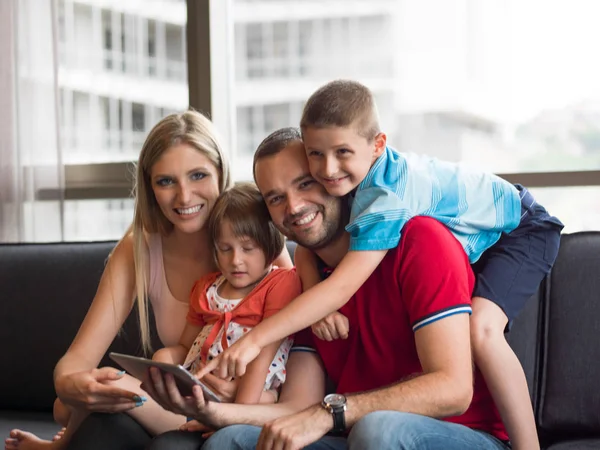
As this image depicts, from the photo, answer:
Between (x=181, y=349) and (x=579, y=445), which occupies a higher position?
(x=181, y=349)

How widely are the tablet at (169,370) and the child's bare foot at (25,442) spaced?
601mm

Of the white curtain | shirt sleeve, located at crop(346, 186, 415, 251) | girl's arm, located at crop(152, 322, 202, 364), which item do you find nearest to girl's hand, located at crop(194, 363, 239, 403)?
girl's arm, located at crop(152, 322, 202, 364)

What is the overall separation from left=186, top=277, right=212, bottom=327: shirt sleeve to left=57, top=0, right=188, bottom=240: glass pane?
5.24 ft

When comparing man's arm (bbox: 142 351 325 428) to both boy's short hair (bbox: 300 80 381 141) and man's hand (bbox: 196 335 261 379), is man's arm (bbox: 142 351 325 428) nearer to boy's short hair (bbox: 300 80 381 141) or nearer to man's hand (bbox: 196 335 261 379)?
man's hand (bbox: 196 335 261 379)

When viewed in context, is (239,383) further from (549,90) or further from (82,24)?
(82,24)

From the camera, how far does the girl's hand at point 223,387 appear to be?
6.34 ft

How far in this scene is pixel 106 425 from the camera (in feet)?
6.05

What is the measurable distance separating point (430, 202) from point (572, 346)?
24.8 inches

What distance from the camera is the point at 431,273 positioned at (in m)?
1.71

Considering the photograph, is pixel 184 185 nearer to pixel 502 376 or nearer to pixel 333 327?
pixel 333 327

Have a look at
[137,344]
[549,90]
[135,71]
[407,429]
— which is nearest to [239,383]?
[407,429]

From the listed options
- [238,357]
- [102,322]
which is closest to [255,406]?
[238,357]

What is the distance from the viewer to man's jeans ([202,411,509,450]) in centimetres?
152

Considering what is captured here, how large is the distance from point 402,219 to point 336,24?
5.94 feet
